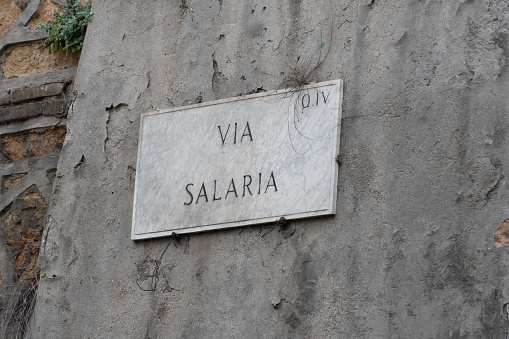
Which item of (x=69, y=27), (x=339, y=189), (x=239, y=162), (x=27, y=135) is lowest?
(x=339, y=189)

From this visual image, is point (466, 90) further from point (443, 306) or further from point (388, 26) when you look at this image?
point (443, 306)

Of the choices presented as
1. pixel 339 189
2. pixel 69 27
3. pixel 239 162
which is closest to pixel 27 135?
pixel 69 27

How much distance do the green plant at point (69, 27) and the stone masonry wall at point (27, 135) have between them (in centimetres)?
8

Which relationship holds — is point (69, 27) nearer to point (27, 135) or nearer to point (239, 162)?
point (27, 135)

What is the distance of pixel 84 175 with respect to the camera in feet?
15.4

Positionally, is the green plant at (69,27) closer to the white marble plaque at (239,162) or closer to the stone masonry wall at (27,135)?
the stone masonry wall at (27,135)

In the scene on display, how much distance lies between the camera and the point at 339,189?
4.05 metres

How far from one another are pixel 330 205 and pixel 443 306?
633 millimetres

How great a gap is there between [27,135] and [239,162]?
4.90 ft

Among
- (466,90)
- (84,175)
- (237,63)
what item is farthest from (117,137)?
(466,90)

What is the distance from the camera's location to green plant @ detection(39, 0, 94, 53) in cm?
518

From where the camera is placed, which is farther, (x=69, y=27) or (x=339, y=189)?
(x=69, y=27)

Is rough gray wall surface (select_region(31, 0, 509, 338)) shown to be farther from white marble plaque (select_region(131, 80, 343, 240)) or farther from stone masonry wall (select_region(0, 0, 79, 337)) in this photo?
stone masonry wall (select_region(0, 0, 79, 337))

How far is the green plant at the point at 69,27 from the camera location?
518 centimetres
